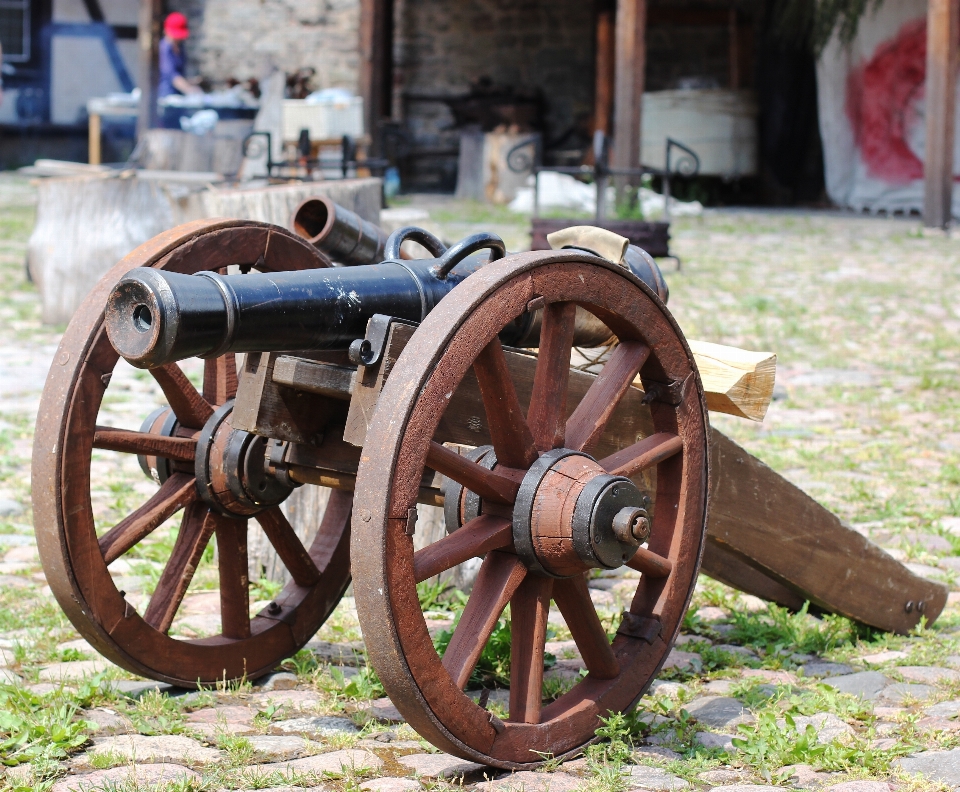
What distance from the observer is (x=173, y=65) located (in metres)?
14.9

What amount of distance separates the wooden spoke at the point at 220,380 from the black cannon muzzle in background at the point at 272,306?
23.8 inches

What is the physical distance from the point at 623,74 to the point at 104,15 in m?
11.2

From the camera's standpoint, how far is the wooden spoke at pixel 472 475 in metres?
2.08

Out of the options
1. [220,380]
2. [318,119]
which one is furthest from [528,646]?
[318,119]

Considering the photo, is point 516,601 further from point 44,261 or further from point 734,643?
point 44,261

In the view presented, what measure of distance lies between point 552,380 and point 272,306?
0.52m

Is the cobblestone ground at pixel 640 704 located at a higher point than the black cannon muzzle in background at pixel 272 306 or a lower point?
lower

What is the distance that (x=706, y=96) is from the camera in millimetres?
15289

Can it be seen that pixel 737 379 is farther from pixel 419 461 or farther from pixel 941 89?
pixel 941 89

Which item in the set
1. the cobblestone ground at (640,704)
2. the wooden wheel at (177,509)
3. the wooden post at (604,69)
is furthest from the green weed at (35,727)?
the wooden post at (604,69)

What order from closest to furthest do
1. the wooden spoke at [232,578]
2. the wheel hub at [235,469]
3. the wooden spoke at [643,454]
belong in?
the wooden spoke at [643,454]
the wheel hub at [235,469]
the wooden spoke at [232,578]

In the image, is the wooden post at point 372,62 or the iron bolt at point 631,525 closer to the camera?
the iron bolt at point 631,525

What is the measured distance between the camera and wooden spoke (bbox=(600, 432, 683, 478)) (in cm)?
235

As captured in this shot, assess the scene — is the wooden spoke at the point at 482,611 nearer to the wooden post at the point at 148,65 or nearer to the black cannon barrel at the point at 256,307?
the black cannon barrel at the point at 256,307
